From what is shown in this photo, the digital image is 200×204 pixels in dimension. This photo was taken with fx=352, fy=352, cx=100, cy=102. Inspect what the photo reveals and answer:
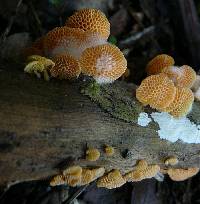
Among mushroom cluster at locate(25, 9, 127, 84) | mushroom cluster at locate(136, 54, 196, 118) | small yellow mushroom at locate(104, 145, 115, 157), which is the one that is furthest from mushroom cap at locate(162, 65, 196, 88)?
small yellow mushroom at locate(104, 145, 115, 157)

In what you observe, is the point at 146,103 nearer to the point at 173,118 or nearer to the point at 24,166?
the point at 173,118

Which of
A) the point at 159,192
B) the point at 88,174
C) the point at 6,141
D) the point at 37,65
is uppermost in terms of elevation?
the point at 37,65

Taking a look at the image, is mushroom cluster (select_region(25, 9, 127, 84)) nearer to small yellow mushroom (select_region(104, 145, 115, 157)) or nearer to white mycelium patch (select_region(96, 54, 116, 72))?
white mycelium patch (select_region(96, 54, 116, 72))

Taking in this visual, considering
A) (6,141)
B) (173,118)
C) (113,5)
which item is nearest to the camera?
(6,141)

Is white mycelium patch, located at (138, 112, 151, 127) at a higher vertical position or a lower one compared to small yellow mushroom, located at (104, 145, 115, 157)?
higher

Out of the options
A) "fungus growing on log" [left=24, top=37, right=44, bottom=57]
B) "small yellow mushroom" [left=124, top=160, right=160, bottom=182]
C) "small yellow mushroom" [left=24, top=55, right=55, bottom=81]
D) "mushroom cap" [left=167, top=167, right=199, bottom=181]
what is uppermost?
"small yellow mushroom" [left=24, top=55, right=55, bottom=81]

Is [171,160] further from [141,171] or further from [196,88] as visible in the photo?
[196,88]

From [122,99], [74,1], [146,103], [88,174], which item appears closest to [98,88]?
[122,99]
